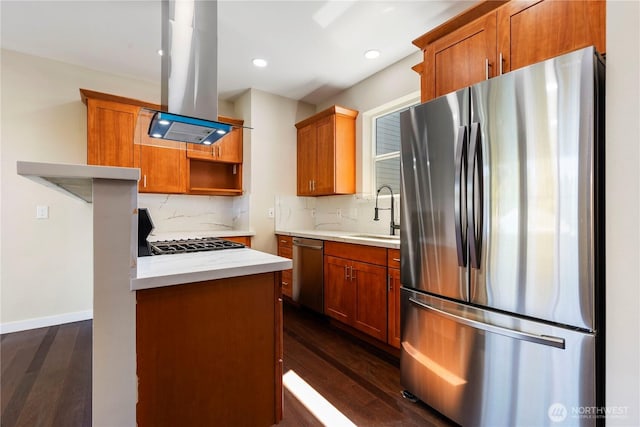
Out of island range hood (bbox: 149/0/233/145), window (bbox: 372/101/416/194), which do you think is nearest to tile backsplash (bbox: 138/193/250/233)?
window (bbox: 372/101/416/194)

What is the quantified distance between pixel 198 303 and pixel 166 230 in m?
2.91

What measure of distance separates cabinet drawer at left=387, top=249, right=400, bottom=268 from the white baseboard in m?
3.26

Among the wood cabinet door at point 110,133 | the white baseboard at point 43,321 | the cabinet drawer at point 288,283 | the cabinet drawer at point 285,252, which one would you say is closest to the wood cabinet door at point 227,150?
the wood cabinet door at point 110,133

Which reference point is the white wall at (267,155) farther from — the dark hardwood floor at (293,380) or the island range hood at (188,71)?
the island range hood at (188,71)

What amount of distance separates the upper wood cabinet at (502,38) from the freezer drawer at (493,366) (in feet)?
4.36

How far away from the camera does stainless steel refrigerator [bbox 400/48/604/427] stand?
115 centimetres

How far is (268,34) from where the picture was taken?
2570mm

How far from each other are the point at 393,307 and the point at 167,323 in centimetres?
165

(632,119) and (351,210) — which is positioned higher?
(632,119)

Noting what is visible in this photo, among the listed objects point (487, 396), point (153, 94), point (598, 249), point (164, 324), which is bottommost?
point (487, 396)

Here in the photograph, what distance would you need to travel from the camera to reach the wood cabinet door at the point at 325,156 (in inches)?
134

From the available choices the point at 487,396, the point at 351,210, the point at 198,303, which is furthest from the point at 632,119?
the point at 351,210

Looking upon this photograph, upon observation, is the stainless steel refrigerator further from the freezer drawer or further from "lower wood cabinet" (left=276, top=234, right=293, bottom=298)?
"lower wood cabinet" (left=276, top=234, right=293, bottom=298)

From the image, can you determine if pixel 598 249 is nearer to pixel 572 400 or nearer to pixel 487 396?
pixel 572 400
